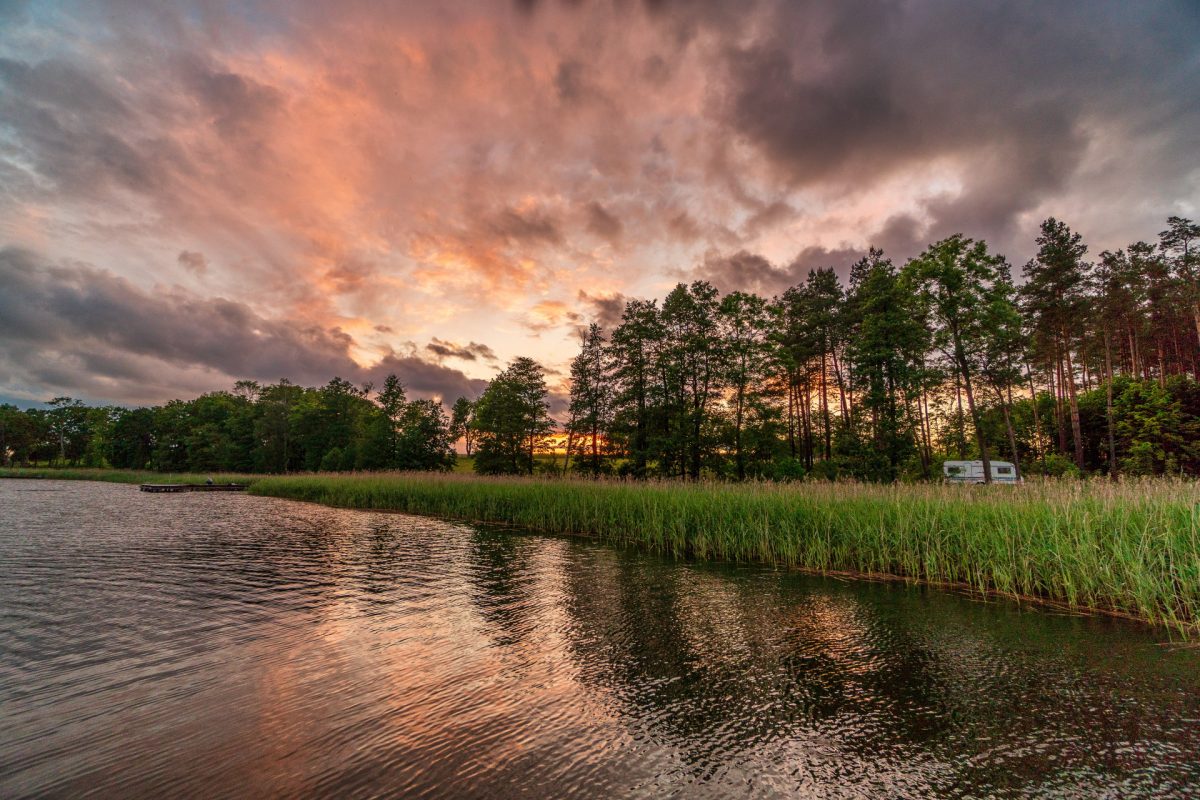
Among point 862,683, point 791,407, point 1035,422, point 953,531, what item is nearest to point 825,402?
point 791,407

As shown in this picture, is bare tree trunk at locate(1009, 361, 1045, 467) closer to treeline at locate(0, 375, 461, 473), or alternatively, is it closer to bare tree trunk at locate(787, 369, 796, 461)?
bare tree trunk at locate(787, 369, 796, 461)

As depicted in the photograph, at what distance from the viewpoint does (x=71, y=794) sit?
3.22m

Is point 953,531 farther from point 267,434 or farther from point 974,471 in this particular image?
point 267,434

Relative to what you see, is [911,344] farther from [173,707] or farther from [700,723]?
[173,707]

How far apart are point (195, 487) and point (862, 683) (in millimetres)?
54372

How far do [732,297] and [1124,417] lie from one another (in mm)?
28889

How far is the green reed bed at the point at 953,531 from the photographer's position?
7766 mm

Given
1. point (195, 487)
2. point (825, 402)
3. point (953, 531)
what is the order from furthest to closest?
point (825, 402) → point (195, 487) → point (953, 531)

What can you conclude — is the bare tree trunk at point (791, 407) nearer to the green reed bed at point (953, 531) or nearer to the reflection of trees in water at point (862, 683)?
the green reed bed at point (953, 531)

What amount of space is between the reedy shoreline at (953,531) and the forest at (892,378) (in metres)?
10.0

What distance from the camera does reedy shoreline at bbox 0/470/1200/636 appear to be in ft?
25.5

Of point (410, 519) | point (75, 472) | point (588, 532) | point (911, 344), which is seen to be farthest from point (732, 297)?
point (75, 472)

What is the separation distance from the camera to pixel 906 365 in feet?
97.7

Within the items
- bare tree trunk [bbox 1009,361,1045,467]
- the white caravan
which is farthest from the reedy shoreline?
bare tree trunk [bbox 1009,361,1045,467]
